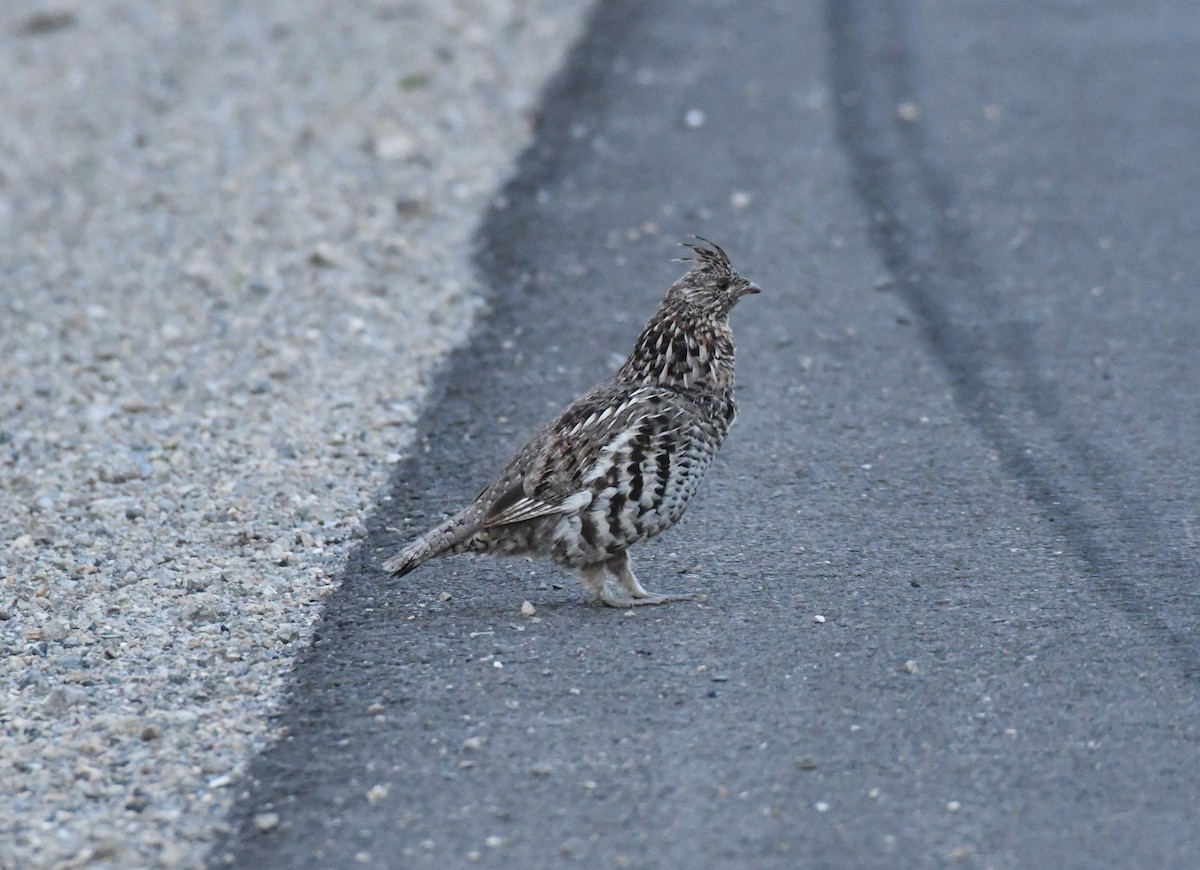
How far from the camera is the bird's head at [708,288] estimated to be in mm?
6605

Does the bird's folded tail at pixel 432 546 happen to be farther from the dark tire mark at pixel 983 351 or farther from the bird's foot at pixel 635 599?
the dark tire mark at pixel 983 351

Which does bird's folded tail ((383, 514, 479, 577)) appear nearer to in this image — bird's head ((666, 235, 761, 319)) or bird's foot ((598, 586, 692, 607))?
bird's foot ((598, 586, 692, 607))

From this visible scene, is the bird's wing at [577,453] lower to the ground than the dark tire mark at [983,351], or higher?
higher

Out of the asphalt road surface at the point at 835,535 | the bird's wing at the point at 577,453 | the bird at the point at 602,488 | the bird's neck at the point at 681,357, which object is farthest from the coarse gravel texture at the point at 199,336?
the bird's neck at the point at 681,357

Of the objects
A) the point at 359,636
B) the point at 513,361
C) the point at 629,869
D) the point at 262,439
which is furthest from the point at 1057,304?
the point at 629,869

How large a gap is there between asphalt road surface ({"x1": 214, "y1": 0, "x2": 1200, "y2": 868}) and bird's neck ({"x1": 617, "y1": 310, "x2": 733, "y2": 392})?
688 millimetres

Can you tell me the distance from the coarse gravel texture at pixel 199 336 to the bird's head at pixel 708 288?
1.61m

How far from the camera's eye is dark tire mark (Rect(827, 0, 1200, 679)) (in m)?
6.29

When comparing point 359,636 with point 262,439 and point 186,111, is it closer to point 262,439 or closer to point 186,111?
point 262,439

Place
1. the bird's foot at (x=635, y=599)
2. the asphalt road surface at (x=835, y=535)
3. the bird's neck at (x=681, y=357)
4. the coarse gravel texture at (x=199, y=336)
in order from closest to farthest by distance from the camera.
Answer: the asphalt road surface at (x=835, y=535) < the coarse gravel texture at (x=199, y=336) < the bird's foot at (x=635, y=599) < the bird's neck at (x=681, y=357)

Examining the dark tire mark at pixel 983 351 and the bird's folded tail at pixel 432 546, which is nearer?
the bird's folded tail at pixel 432 546

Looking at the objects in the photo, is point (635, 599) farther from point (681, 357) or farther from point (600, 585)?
point (681, 357)

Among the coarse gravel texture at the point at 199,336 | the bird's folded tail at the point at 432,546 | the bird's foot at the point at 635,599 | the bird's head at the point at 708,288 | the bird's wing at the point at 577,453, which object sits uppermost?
the bird's head at the point at 708,288

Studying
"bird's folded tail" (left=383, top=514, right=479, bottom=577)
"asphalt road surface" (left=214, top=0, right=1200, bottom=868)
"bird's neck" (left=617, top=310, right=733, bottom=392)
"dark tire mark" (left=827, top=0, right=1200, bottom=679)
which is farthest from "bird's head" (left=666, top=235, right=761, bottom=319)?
"dark tire mark" (left=827, top=0, right=1200, bottom=679)
